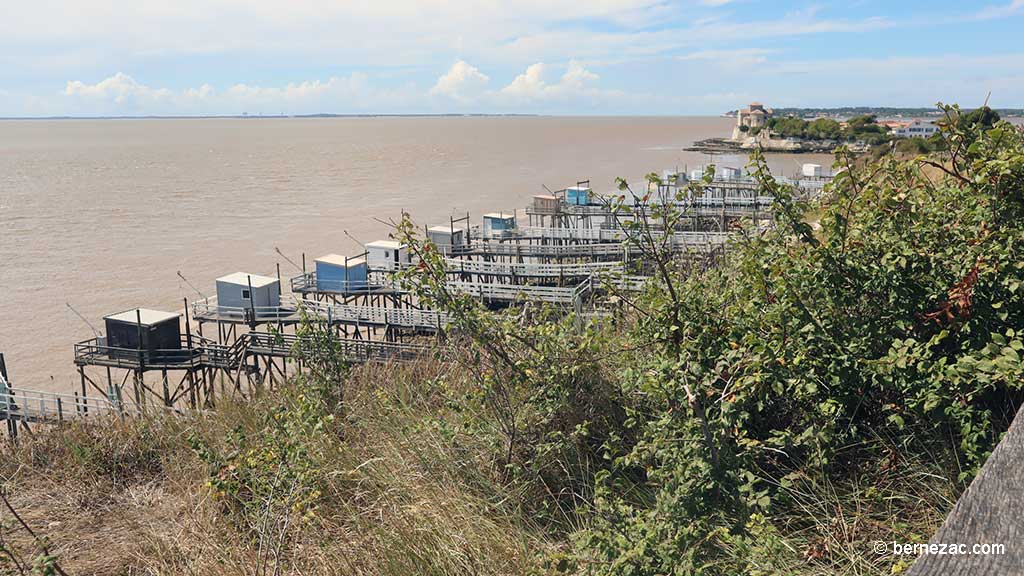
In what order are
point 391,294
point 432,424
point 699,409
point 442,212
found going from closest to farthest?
point 699,409
point 432,424
point 391,294
point 442,212

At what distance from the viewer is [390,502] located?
11.8ft

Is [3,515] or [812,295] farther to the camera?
[3,515]

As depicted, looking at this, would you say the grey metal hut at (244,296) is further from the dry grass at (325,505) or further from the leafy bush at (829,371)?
the leafy bush at (829,371)

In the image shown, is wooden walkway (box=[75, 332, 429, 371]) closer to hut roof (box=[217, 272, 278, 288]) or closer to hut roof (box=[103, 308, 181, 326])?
hut roof (box=[103, 308, 181, 326])

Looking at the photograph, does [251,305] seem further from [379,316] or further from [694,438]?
[694,438]

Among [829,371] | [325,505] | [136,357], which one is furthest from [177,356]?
[829,371]

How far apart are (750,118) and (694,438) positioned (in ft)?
518

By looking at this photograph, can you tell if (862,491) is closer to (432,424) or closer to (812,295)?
(812,295)

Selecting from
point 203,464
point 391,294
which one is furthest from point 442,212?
point 203,464

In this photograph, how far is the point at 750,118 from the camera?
149625 millimetres

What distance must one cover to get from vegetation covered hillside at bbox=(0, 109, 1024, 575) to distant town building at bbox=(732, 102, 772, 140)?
147 m

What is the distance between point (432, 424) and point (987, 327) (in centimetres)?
264

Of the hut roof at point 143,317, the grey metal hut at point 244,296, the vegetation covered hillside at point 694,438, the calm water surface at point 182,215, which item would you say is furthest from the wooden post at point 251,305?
the vegetation covered hillside at point 694,438

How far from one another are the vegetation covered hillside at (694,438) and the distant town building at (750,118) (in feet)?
482
